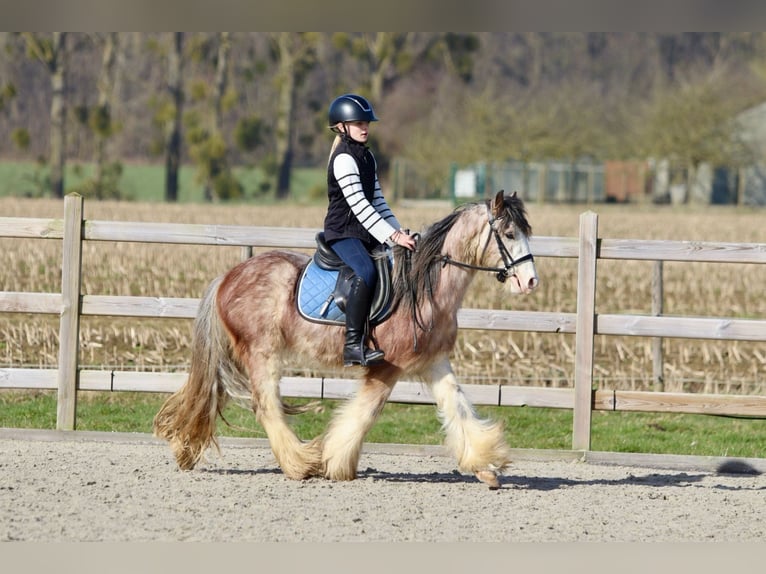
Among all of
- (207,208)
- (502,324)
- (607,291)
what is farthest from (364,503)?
(207,208)

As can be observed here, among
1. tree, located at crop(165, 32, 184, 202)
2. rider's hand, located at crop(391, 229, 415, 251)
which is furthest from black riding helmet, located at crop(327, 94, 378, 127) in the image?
tree, located at crop(165, 32, 184, 202)

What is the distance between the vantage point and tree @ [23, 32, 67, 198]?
179 ft

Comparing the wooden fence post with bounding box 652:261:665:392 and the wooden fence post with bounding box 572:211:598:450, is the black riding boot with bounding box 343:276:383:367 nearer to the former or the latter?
the wooden fence post with bounding box 572:211:598:450

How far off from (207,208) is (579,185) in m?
27.2

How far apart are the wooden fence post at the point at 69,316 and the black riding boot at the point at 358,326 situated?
261 cm

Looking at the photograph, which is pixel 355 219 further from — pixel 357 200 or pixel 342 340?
pixel 342 340

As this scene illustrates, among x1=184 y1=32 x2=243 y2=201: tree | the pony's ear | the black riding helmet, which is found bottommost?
the pony's ear

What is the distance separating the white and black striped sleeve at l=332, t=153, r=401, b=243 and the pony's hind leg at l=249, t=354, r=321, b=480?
3.52 feet

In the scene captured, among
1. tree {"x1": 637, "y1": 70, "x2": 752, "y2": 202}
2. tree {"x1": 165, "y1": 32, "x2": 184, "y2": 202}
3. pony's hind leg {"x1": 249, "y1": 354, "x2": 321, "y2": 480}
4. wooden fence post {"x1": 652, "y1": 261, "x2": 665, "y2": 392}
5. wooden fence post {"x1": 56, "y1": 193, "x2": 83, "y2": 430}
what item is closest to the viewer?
pony's hind leg {"x1": 249, "y1": 354, "x2": 321, "y2": 480}

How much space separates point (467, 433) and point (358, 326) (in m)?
0.91

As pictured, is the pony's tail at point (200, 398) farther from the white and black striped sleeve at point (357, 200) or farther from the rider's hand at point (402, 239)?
the rider's hand at point (402, 239)

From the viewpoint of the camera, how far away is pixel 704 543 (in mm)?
5816

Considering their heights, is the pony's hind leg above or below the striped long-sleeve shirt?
below

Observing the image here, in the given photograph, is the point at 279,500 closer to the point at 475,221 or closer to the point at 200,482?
the point at 200,482
